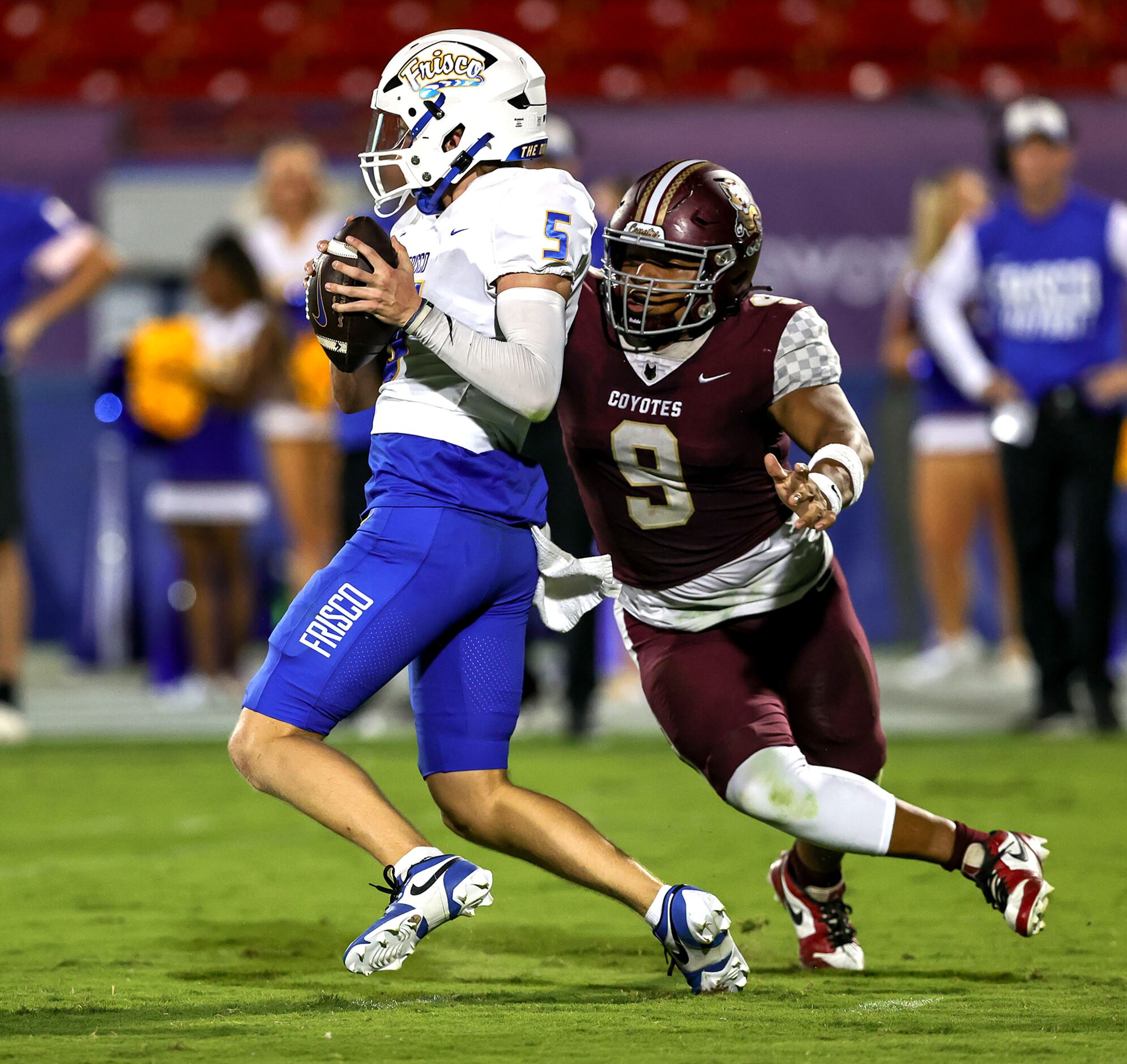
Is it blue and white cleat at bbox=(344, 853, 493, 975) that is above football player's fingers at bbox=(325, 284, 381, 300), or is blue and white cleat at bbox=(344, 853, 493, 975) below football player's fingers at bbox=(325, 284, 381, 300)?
below

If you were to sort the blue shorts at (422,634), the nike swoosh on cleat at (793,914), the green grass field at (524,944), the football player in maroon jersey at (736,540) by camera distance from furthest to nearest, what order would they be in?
the nike swoosh on cleat at (793,914) → the football player in maroon jersey at (736,540) → the blue shorts at (422,634) → the green grass field at (524,944)

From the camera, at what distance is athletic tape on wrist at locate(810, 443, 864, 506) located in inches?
121

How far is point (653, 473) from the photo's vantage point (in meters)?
3.41

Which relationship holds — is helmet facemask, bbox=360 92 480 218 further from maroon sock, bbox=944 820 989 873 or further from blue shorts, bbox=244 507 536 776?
maroon sock, bbox=944 820 989 873

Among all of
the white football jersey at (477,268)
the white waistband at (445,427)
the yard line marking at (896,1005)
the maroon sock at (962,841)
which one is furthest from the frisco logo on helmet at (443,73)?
the yard line marking at (896,1005)

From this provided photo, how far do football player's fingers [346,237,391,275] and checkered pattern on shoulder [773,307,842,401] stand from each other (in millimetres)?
728

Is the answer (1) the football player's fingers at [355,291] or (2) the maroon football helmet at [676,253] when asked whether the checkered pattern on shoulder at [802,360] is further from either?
(1) the football player's fingers at [355,291]

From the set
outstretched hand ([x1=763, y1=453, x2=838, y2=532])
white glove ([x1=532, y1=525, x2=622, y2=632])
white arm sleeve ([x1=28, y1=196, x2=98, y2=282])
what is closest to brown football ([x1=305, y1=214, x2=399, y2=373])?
white glove ([x1=532, y1=525, x2=622, y2=632])

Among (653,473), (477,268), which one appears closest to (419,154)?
(477,268)

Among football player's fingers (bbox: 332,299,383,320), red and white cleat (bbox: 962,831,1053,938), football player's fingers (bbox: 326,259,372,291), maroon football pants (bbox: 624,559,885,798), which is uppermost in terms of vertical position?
football player's fingers (bbox: 326,259,372,291)

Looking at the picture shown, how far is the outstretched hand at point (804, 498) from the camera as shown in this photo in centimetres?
295

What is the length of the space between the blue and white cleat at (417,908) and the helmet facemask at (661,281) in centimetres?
101

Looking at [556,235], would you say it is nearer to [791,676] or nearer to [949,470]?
[791,676]

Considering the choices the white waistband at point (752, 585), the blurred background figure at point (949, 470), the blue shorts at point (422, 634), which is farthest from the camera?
the blurred background figure at point (949, 470)
